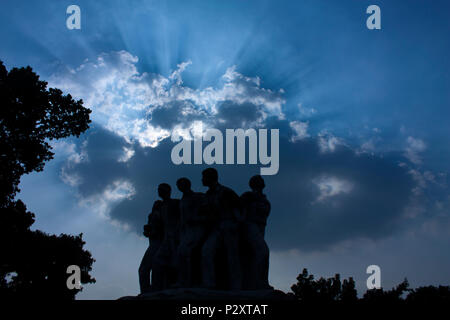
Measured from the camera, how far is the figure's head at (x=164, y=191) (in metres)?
10.1

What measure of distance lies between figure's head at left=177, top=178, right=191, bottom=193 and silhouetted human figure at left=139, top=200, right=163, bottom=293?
1237 millimetres

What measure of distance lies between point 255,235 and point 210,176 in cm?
169

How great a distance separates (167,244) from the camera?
9.80 m

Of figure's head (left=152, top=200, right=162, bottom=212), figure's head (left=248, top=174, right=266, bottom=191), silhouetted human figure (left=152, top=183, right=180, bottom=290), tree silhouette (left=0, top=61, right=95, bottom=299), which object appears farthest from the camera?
tree silhouette (left=0, top=61, right=95, bottom=299)

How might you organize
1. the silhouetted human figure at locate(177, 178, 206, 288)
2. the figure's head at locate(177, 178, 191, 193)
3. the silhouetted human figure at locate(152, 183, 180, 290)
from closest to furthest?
the silhouetted human figure at locate(177, 178, 206, 288), the figure's head at locate(177, 178, 191, 193), the silhouetted human figure at locate(152, 183, 180, 290)

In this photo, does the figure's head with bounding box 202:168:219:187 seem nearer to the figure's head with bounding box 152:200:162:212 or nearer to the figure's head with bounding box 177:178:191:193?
the figure's head with bounding box 177:178:191:193

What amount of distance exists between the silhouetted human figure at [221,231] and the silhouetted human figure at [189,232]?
0.26 meters

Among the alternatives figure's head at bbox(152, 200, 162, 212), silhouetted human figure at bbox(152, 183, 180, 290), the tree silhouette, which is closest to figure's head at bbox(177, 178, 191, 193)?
silhouetted human figure at bbox(152, 183, 180, 290)

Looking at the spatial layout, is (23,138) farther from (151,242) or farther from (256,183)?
(256,183)

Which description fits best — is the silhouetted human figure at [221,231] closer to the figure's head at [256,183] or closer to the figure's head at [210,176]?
the figure's head at [210,176]

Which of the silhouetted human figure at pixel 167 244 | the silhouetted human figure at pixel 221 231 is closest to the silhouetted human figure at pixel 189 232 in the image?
the silhouetted human figure at pixel 221 231

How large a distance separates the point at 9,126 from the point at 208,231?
1384cm

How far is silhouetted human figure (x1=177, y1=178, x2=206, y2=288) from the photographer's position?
8.73 meters
